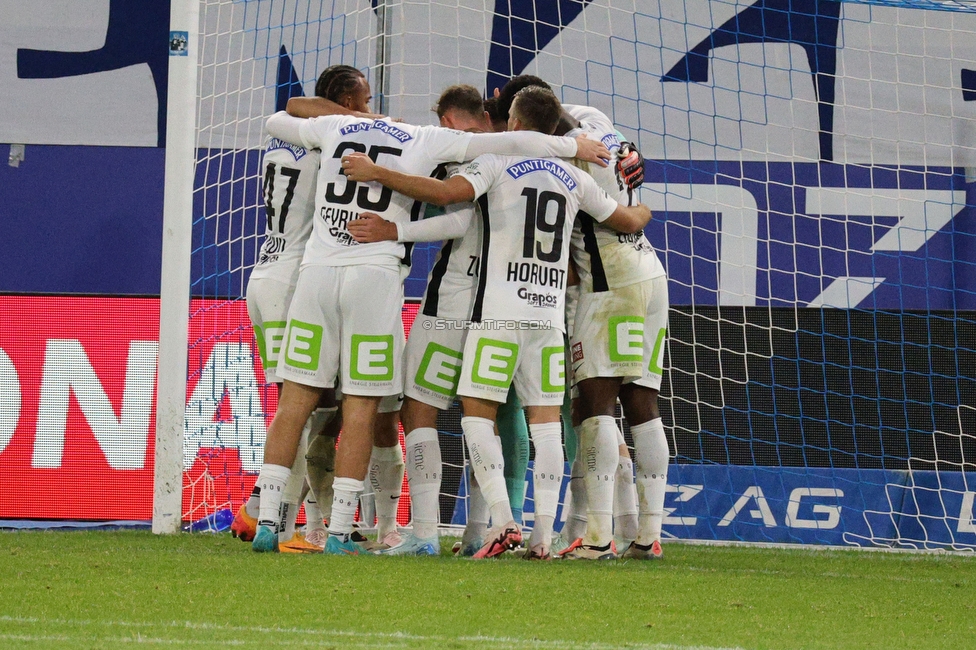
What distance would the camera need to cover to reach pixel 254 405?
6598 mm

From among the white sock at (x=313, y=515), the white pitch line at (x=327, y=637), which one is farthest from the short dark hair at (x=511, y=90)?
the white pitch line at (x=327, y=637)

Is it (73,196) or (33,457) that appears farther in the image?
(73,196)

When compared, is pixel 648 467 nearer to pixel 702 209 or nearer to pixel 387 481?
pixel 387 481

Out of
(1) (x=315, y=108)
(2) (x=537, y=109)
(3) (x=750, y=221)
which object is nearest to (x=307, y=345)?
(1) (x=315, y=108)

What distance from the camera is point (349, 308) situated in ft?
15.0

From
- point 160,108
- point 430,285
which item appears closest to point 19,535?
point 430,285

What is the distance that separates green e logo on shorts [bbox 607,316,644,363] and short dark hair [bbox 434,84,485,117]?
3.47ft

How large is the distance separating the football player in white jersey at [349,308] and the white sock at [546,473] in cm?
60

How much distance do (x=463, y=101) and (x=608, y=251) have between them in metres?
0.88

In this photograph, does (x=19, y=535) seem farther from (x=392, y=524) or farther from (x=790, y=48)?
(x=790, y=48)

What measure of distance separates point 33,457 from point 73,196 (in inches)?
77.9

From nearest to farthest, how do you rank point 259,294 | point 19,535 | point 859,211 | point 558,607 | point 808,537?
point 558,607 < point 259,294 < point 19,535 < point 808,537 < point 859,211

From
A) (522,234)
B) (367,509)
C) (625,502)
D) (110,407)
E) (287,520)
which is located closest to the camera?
(522,234)

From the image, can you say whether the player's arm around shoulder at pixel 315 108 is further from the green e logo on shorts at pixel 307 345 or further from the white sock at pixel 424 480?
the white sock at pixel 424 480
